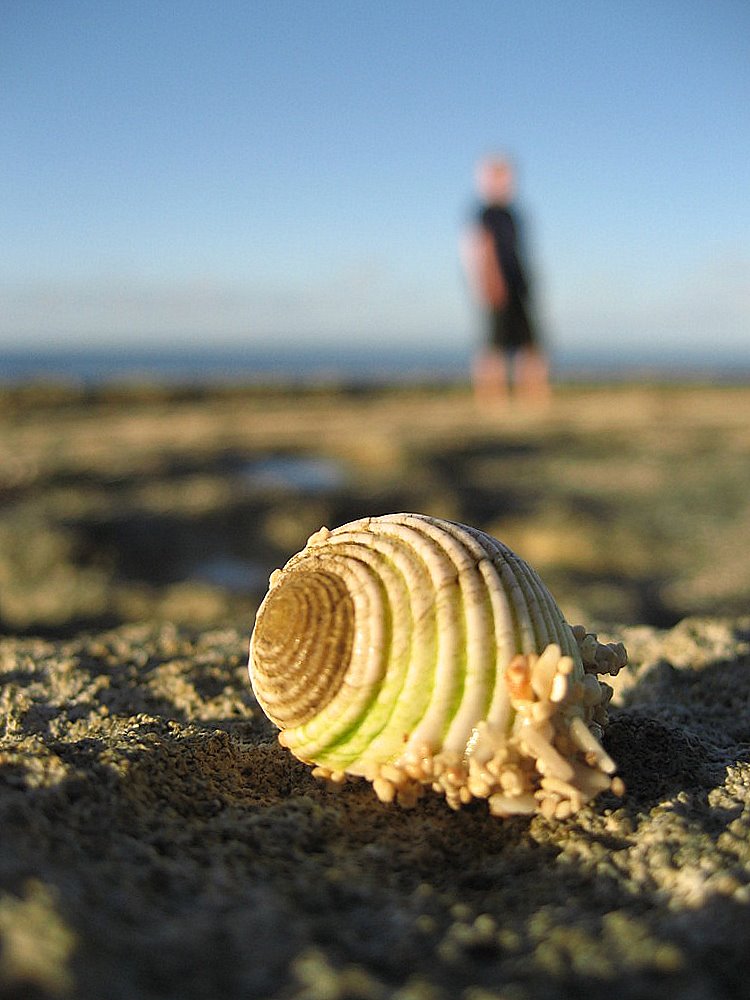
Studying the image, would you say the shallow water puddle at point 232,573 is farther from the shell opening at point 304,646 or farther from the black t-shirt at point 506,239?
the black t-shirt at point 506,239

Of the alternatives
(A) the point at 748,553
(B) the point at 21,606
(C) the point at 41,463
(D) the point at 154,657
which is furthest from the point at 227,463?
→ (D) the point at 154,657

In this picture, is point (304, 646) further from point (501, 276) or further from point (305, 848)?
point (501, 276)

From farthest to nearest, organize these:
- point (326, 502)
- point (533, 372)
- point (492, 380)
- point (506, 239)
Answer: point (492, 380) < point (533, 372) < point (506, 239) < point (326, 502)

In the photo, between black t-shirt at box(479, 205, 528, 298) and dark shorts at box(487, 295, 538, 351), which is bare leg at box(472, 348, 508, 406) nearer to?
dark shorts at box(487, 295, 538, 351)

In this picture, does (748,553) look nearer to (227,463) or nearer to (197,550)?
(197,550)

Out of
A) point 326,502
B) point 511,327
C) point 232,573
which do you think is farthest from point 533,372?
point 232,573

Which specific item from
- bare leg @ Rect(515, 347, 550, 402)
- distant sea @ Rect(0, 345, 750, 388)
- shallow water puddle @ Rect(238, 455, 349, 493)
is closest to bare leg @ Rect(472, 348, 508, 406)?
bare leg @ Rect(515, 347, 550, 402)
